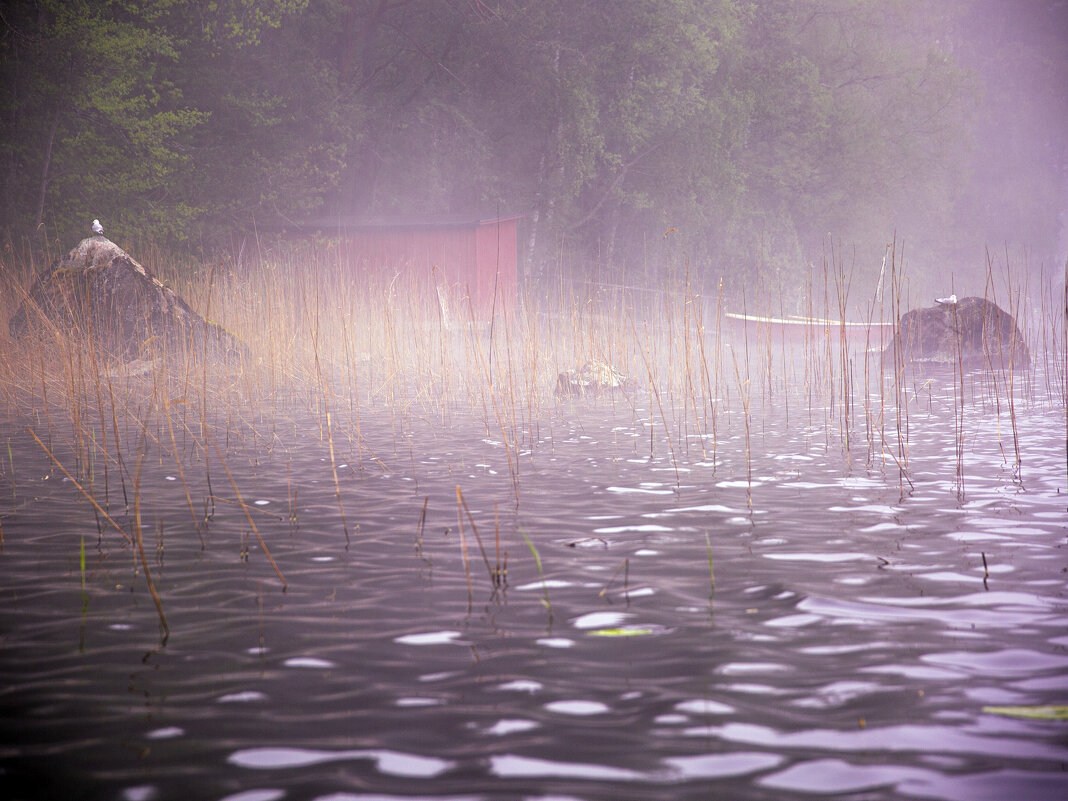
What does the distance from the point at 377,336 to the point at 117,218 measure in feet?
20.1

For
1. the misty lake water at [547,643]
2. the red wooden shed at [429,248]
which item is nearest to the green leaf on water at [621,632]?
the misty lake water at [547,643]

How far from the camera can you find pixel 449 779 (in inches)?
82.6

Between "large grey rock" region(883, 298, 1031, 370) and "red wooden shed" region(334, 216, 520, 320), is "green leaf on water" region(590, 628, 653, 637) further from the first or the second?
"red wooden shed" region(334, 216, 520, 320)

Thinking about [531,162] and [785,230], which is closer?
[531,162]

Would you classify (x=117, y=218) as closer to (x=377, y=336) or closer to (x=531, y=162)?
(x=377, y=336)

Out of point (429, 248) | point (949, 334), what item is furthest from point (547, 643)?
point (429, 248)

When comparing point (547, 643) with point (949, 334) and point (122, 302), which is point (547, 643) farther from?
point (949, 334)

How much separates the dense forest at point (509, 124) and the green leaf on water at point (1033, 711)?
13199 mm

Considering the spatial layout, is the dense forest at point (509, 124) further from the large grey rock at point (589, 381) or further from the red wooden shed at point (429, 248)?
the large grey rock at point (589, 381)

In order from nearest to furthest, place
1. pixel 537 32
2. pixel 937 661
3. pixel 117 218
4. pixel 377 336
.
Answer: pixel 937 661, pixel 377 336, pixel 117 218, pixel 537 32

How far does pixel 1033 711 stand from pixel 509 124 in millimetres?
22410

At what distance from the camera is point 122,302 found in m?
10.1

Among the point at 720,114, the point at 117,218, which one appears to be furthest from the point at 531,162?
the point at 117,218

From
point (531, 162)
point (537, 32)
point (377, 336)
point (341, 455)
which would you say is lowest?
point (341, 455)
